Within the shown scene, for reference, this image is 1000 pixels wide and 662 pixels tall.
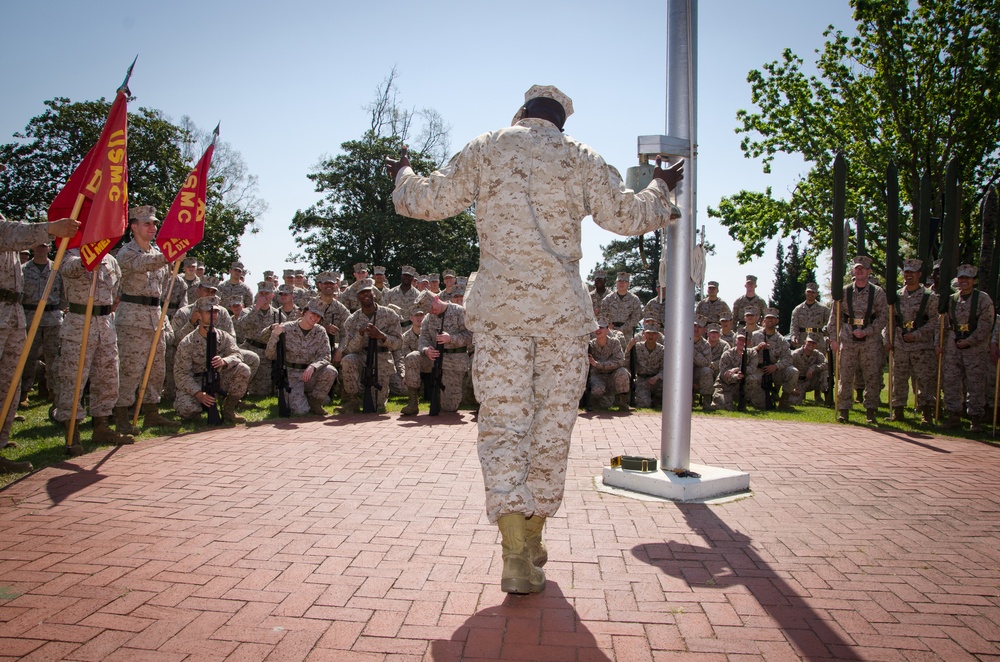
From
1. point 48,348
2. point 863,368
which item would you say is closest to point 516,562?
point 863,368

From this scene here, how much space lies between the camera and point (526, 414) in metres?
3.50

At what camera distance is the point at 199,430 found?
8133 mm

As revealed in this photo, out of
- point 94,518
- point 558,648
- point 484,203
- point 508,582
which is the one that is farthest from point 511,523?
point 94,518

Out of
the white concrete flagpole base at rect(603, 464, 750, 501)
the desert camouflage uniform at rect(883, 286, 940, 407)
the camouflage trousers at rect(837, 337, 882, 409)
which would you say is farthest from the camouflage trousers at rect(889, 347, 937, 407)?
the white concrete flagpole base at rect(603, 464, 750, 501)

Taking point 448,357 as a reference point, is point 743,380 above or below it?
below

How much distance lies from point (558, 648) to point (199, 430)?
255 inches

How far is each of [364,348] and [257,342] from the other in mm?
2384

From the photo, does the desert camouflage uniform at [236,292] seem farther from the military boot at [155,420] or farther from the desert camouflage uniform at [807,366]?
the desert camouflage uniform at [807,366]

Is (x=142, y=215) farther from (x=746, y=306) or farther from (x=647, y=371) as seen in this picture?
(x=746, y=306)

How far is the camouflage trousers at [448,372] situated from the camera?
982 cm

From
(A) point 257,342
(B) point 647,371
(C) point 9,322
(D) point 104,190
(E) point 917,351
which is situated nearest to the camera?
(C) point 9,322

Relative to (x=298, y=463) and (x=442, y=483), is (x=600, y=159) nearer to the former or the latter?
(x=442, y=483)

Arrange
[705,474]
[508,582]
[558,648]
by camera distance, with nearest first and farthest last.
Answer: [558,648] < [508,582] < [705,474]

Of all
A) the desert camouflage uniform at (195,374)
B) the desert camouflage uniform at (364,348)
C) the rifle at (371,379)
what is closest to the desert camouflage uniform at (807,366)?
the desert camouflage uniform at (364,348)
